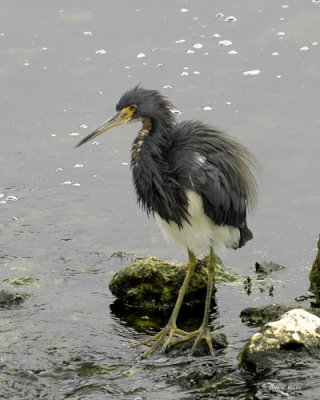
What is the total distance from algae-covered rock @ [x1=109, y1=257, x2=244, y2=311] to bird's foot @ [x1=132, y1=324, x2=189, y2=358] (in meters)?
0.54

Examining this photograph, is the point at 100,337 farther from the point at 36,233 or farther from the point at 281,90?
the point at 281,90

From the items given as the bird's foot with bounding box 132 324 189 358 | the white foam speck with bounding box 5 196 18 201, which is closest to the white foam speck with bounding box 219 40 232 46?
the white foam speck with bounding box 5 196 18 201

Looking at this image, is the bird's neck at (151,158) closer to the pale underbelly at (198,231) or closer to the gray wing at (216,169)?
the gray wing at (216,169)

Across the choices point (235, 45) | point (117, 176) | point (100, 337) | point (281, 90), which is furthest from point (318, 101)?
point (100, 337)

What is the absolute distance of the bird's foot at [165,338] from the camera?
8.83 metres

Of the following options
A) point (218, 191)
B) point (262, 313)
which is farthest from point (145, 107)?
point (262, 313)

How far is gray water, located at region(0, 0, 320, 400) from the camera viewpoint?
841cm

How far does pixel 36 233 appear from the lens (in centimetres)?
1113

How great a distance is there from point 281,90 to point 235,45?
1.39 meters

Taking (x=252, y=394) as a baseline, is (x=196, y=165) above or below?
above

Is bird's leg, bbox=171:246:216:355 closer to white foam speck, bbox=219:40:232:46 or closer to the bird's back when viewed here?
the bird's back

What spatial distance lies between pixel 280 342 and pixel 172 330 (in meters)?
1.20

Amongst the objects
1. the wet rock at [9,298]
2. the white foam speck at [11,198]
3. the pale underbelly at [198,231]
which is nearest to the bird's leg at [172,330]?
the pale underbelly at [198,231]

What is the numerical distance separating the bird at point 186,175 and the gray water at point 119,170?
0.65m
